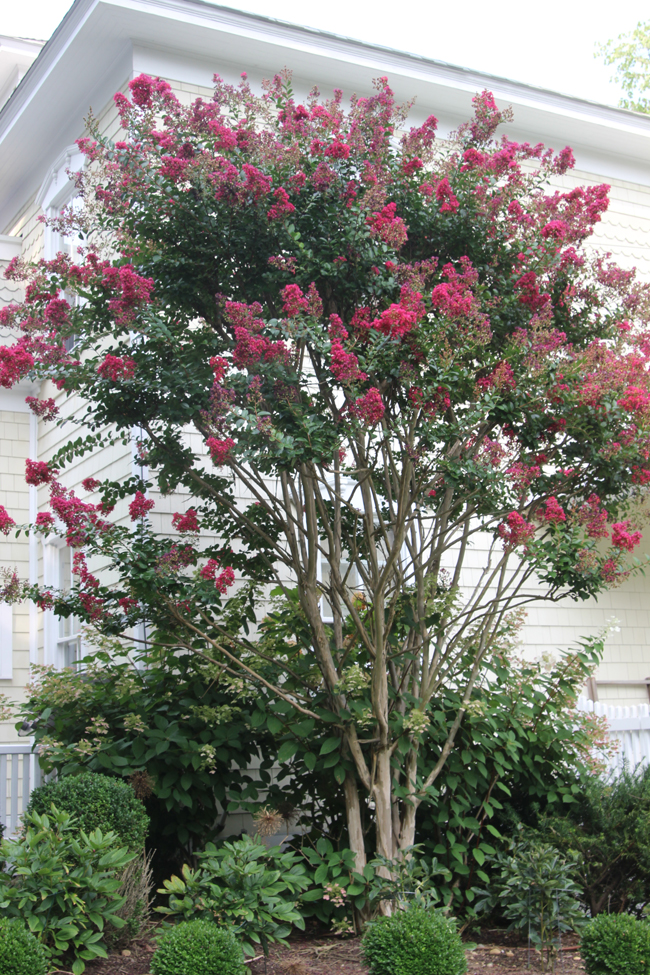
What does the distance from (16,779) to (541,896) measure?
3696 millimetres

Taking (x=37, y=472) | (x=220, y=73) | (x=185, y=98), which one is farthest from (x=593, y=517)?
(x=220, y=73)

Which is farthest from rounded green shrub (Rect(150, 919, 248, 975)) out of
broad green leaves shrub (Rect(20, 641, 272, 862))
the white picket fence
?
the white picket fence

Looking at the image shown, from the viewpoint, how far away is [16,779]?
6098mm

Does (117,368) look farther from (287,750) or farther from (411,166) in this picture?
(287,750)

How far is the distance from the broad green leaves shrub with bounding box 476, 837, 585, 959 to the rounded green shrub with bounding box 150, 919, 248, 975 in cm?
170

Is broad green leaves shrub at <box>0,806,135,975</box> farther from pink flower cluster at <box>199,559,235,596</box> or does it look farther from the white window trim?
the white window trim

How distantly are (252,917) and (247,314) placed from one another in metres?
2.84

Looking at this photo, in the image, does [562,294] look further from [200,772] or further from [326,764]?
[200,772]

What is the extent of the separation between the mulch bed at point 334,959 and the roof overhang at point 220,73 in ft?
21.9

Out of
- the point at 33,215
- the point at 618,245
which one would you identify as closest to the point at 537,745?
the point at 618,245

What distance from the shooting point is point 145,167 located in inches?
198

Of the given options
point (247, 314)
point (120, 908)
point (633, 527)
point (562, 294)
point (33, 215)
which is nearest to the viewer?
point (120, 908)

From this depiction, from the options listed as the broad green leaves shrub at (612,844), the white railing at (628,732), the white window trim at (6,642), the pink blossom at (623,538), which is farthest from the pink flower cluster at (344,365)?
the white window trim at (6,642)

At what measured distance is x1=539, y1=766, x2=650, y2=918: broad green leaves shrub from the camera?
4.83m
